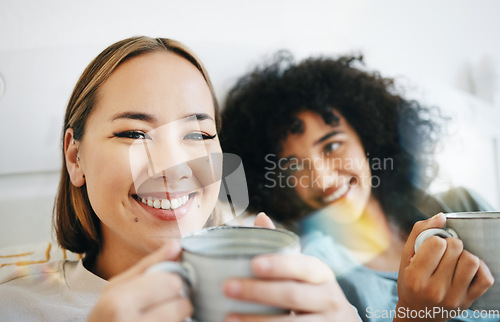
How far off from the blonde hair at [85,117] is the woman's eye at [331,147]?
346 millimetres

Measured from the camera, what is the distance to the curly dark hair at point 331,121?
2.78 ft

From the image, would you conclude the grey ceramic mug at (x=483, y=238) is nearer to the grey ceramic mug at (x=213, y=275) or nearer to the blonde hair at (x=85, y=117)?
the grey ceramic mug at (x=213, y=275)

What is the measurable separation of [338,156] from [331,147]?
3 cm

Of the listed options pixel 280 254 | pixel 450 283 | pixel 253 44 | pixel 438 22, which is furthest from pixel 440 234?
pixel 438 22

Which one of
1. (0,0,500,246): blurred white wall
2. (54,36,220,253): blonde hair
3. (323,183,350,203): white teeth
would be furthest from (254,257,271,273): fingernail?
(323,183,350,203): white teeth

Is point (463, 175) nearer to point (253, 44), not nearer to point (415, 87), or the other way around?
point (415, 87)

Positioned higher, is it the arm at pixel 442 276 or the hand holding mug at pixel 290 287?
the hand holding mug at pixel 290 287

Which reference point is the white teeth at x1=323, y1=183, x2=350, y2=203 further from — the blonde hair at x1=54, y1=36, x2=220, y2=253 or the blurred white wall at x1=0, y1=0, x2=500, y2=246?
the blonde hair at x1=54, y1=36, x2=220, y2=253

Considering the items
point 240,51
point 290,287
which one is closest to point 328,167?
point 240,51

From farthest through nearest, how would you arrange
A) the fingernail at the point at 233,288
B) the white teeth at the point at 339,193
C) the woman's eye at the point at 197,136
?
1. the white teeth at the point at 339,193
2. the woman's eye at the point at 197,136
3. the fingernail at the point at 233,288

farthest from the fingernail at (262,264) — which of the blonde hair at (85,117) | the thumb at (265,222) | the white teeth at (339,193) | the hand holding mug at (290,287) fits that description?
the white teeth at (339,193)

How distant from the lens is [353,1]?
2.53ft

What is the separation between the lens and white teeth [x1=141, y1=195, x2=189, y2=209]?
47 centimetres

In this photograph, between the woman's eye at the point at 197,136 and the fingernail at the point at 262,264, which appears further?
the woman's eye at the point at 197,136
